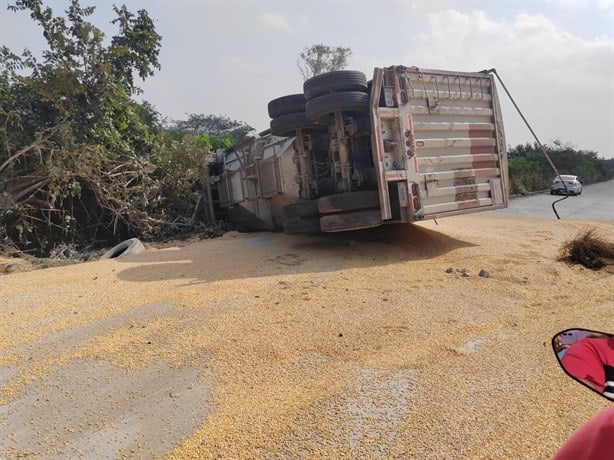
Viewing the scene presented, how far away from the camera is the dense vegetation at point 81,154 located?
6.90 meters

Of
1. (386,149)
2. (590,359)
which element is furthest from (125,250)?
(590,359)

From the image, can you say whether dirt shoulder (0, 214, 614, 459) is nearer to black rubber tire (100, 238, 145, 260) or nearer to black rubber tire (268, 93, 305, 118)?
black rubber tire (100, 238, 145, 260)

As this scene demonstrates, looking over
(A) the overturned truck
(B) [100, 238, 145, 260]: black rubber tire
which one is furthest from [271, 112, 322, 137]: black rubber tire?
(B) [100, 238, 145, 260]: black rubber tire

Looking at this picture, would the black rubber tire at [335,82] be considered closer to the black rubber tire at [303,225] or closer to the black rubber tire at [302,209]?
the black rubber tire at [302,209]

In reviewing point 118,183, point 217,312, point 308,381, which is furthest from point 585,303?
point 118,183

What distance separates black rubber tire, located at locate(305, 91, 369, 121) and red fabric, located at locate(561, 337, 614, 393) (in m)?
4.44

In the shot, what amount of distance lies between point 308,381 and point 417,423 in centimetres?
60

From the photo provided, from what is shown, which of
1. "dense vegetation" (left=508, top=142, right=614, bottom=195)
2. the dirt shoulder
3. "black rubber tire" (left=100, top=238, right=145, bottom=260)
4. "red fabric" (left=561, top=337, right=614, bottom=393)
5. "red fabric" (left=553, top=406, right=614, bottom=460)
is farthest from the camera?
"dense vegetation" (left=508, top=142, right=614, bottom=195)

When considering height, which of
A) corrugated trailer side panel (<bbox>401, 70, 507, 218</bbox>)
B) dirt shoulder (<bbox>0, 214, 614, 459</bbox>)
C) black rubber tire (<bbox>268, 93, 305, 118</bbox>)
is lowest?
dirt shoulder (<bbox>0, 214, 614, 459</bbox>)

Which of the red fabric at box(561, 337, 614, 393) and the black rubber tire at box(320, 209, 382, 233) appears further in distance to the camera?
the black rubber tire at box(320, 209, 382, 233)

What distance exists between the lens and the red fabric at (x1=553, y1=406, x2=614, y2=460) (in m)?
0.63

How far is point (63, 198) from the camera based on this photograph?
728 cm

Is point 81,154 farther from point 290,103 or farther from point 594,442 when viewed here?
point 594,442

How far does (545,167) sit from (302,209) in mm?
26505
